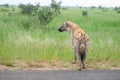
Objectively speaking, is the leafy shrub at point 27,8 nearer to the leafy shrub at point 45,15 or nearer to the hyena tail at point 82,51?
the leafy shrub at point 45,15

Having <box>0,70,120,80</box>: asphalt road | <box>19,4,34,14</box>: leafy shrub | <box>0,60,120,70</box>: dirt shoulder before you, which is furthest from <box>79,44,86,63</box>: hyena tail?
<box>19,4,34,14</box>: leafy shrub

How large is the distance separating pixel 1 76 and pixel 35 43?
4780mm

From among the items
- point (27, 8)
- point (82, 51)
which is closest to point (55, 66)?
point (82, 51)

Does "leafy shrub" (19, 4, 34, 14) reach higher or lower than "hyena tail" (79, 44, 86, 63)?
lower

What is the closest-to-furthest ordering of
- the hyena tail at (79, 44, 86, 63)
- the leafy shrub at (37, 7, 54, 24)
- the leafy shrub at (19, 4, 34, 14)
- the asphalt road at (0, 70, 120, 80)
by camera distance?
the asphalt road at (0, 70, 120, 80) < the hyena tail at (79, 44, 86, 63) < the leafy shrub at (37, 7, 54, 24) < the leafy shrub at (19, 4, 34, 14)

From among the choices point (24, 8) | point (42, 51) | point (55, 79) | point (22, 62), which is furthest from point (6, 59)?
point (24, 8)

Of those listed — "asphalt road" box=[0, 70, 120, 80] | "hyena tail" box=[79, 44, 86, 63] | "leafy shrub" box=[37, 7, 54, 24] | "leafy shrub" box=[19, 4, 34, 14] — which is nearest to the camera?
"asphalt road" box=[0, 70, 120, 80]

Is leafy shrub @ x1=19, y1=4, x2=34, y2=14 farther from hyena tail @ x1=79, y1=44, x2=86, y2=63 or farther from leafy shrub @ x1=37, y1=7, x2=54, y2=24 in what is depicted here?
hyena tail @ x1=79, y1=44, x2=86, y2=63

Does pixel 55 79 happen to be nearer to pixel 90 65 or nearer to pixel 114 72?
pixel 114 72

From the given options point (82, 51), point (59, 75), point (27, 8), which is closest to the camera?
point (59, 75)

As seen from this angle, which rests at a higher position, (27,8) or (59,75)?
(59,75)

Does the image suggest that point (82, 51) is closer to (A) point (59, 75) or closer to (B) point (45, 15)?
(A) point (59, 75)

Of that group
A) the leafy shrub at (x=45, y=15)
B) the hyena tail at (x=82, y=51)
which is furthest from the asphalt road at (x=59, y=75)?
the leafy shrub at (x=45, y=15)

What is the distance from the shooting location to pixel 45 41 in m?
13.1
